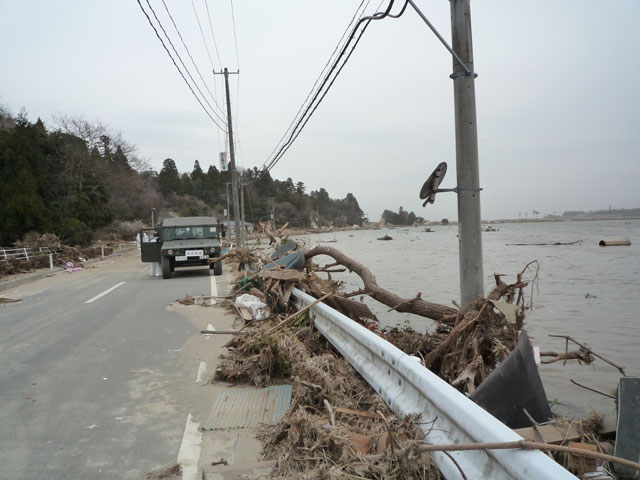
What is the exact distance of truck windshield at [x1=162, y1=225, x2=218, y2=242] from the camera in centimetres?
1875

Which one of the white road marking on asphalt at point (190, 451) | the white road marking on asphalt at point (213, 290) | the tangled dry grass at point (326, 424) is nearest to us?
the tangled dry grass at point (326, 424)

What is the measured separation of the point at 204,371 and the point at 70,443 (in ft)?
6.44

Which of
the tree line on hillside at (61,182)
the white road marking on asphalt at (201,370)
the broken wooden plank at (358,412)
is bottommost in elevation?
the white road marking on asphalt at (201,370)

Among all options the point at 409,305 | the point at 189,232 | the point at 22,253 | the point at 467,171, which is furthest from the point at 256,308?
the point at 22,253

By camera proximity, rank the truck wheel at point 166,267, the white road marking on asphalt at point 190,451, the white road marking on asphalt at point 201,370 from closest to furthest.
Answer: the white road marking on asphalt at point 190,451 < the white road marking on asphalt at point 201,370 < the truck wheel at point 166,267

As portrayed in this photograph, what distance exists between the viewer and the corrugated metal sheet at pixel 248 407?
3947 mm

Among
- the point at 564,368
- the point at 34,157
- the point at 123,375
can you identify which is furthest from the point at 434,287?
the point at 34,157

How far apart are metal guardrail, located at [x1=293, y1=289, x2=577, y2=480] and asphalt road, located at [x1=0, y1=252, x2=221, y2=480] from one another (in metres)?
1.65

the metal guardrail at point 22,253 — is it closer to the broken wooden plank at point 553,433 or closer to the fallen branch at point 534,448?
the broken wooden plank at point 553,433

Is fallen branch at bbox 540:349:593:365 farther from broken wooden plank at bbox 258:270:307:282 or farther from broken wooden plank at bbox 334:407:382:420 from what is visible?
broken wooden plank at bbox 258:270:307:282

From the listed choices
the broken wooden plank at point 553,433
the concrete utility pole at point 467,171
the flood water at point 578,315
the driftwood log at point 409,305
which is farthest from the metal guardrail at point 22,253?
the broken wooden plank at point 553,433

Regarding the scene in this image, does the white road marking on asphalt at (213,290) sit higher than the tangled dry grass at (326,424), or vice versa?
the tangled dry grass at (326,424)

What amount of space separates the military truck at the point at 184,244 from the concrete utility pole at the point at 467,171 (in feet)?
43.8

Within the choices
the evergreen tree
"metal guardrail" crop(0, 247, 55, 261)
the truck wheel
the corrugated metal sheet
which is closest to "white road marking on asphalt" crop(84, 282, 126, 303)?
the truck wheel
